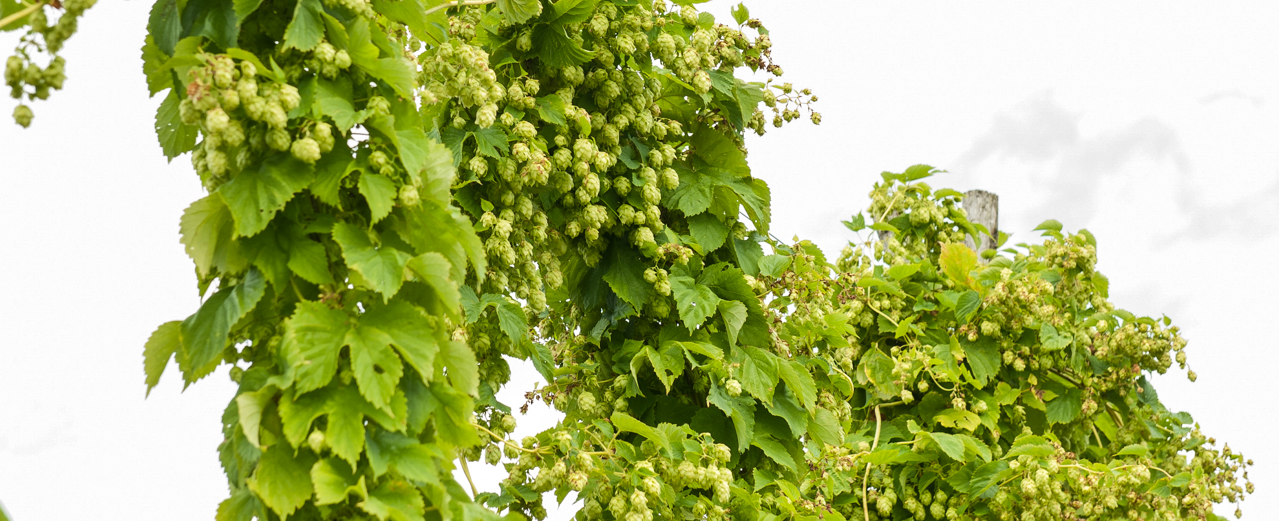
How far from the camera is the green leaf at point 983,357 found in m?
4.73

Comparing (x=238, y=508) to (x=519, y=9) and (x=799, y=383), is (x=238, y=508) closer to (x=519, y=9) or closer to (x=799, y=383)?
(x=519, y=9)

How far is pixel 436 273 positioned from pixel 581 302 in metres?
1.30

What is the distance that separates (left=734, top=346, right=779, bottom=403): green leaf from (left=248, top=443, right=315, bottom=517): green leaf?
146 cm

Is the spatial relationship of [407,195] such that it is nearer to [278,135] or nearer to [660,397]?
[278,135]

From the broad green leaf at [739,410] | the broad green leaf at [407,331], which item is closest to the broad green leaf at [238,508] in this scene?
the broad green leaf at [407,331]

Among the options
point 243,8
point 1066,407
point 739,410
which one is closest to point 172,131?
point 243,8

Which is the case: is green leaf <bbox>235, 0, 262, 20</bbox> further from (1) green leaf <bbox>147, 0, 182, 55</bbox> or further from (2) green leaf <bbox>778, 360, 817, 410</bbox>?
(2) green leaf <bbox>778, 360, 817, 410</bbox>

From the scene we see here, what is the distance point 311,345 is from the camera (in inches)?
75.9

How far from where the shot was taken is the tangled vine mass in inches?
77.9

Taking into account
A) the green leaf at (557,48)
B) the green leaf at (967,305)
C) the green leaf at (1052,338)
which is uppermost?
the green leaf at (967,305)

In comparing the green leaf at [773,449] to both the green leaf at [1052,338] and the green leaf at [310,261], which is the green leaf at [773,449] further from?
the green leaf at [1052,338]

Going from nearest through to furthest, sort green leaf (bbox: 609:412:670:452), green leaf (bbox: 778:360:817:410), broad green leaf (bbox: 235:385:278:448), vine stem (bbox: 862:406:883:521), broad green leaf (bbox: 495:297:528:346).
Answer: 1. broad green leaf (bbox: 235:385:278:448)
2. broad green leaf (bbox: 495:297:528:346)
3. green leaf (bbox: 609:412:670:452)
4. green leaf (bbox: 778:360:817:410)
5. vine stem (bbox: 862:406:883:521)

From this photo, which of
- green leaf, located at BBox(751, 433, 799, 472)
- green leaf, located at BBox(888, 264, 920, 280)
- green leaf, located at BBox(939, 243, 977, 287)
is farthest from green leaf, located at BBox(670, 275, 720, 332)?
green leaf, located at BBox(939, 243, 977, 287)

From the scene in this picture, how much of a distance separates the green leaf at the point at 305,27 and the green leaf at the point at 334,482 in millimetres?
788
